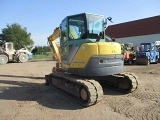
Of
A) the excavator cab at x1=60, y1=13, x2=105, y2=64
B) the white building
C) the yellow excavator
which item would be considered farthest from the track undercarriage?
the white building

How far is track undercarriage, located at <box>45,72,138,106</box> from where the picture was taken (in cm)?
660

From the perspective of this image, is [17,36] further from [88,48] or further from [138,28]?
[88,48]

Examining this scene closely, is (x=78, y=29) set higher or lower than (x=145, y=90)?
higher

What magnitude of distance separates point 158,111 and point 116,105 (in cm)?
124

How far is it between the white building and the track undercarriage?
33614mm

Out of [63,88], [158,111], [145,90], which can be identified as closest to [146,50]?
[145,90]

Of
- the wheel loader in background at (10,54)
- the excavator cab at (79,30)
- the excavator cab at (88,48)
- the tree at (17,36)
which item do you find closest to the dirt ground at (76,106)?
the excavator cab at (88,48)

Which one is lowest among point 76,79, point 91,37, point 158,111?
point 158,111

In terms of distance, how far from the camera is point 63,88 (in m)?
8.45

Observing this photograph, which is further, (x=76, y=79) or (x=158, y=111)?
(x=76, y=79)

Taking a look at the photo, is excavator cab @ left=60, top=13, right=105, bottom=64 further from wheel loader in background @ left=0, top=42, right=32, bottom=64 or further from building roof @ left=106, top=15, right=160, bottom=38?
building roof @ left=106, top=15, right=160, bottom=38

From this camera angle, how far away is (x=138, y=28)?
144ft

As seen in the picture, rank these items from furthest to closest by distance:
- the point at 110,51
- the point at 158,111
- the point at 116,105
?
the point at 110,51 < the point at 116,105 < the point at 158,111

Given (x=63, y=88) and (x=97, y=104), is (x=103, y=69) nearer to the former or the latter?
(x=97, y=104)
